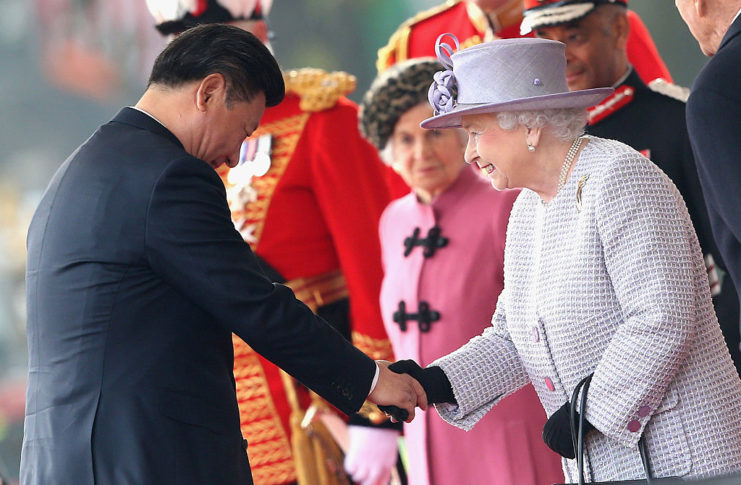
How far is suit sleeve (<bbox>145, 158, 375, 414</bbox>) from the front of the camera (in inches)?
86.7

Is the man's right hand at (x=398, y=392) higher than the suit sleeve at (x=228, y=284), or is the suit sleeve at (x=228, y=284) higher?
the suit sleeve at (x=228, y=284)

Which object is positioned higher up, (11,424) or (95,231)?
(95,231)

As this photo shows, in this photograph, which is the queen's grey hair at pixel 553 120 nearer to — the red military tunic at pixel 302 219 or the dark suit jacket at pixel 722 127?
the dark suit jacket at pixel 722 127

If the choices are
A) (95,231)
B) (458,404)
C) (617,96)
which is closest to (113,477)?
(95,231)

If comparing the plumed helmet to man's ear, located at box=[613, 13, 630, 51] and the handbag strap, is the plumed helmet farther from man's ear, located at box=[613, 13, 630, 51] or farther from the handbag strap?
the handbag strap

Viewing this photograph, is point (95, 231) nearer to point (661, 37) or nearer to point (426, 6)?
point (661, 37)

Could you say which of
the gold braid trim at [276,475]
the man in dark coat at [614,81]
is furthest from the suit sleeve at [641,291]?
the gold braid trim at [276,475]

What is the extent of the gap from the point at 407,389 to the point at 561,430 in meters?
0.41

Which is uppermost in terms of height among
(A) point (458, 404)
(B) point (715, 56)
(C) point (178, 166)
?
(C) point (178, 166)

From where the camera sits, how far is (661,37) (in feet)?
14.8

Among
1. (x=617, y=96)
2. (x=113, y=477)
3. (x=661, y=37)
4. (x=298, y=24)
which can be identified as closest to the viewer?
(x=113, y=477)

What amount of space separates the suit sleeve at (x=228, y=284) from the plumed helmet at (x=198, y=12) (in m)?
1.18

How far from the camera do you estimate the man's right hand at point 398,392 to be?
247cm

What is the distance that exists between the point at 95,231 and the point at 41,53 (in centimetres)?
335
